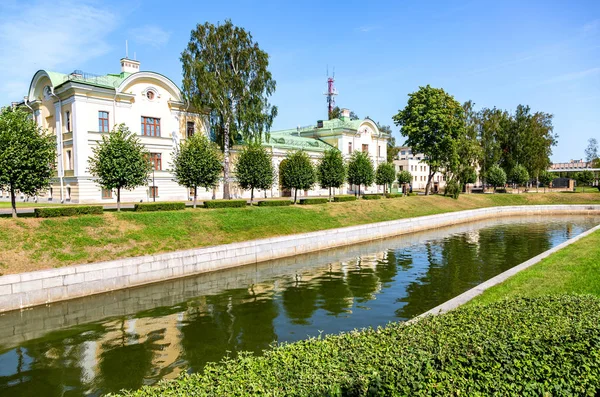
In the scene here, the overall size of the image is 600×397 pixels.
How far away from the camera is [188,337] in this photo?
12055 mm

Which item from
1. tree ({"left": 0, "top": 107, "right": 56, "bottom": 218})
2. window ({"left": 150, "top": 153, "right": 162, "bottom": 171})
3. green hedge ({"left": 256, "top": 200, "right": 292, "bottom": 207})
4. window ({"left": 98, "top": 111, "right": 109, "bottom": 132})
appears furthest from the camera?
window ({"left": 150, "top": 153, "right": 162, "bottom": 171})

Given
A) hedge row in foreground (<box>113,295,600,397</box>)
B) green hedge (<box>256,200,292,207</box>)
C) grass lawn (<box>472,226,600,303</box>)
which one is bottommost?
grass lawn (<box>472,226,600,303</box>)

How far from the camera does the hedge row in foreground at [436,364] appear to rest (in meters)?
5.21

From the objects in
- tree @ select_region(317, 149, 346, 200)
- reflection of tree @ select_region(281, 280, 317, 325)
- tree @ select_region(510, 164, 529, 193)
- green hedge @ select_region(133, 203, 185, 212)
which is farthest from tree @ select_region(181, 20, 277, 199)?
tree @ select_region(510, 164, 529, 193)

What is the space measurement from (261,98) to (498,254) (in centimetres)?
3118

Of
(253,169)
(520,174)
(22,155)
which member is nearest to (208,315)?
(22,155)

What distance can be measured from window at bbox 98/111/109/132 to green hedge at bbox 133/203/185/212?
1960 centimetres

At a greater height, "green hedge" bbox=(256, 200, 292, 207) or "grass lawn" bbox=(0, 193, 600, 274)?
"green hedge" bbox=(256, 200, 292, 207)

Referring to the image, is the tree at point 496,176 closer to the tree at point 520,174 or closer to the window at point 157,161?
the tree at point 520,174

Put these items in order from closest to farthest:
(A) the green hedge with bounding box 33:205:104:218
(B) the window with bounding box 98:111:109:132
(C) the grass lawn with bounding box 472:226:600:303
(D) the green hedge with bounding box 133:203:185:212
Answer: (C) the grass lawn with bounding box 472:226:600:303 < (A) the green hedge with bounding box 33:205:104:218 < (D) the green hedge with bounding box 133:203:185:212 < (B) the window with bounding box 98:111:109:132

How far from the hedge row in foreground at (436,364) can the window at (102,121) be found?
39985 mm

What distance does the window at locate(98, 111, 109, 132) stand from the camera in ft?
132

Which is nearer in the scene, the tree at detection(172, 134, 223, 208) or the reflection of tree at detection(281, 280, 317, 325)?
the reflection of tree at detection(281, 280, 317, 325)

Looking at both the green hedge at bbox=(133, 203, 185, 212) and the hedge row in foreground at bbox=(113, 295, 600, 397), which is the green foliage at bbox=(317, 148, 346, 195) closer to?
the green hedge at bbox=(133, 203, 185, 212)
